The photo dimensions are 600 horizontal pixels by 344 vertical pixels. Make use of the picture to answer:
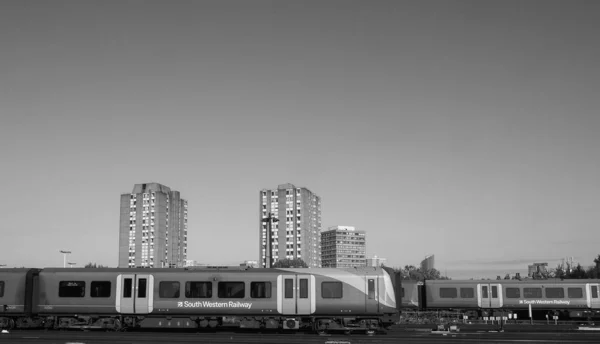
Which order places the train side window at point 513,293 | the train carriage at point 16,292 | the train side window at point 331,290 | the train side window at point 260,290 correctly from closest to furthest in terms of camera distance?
the train side window at point 331,290 < the train side window at point 260,290 < the train carriage at point 16,292 < the train side window at point 513,293

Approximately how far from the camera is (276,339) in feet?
106

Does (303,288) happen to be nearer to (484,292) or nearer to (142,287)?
(142,287)

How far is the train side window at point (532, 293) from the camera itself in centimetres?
5362

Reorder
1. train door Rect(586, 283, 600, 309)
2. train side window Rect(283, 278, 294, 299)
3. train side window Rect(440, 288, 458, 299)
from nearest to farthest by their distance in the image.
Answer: train side window Rect(283, 278, 294, 299), train door Rect(586, 283, 600, 309), train side window Rect(440, 288, 458, 299)

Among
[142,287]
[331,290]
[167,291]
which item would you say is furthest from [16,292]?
[331,290]

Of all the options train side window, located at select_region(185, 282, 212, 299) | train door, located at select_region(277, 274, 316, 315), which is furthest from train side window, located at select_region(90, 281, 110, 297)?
train door, located at select_region(277, 274, 316, 315)

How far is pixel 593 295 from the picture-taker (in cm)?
5256

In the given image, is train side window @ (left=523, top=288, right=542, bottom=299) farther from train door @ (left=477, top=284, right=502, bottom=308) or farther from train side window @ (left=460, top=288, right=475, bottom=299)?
train side window @ (left=460, top=288, right=475, bottom=299)

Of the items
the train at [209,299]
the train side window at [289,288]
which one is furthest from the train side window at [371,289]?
the train side window at [289,288]

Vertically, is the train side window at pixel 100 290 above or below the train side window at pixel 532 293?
above

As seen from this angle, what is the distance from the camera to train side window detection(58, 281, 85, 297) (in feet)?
124

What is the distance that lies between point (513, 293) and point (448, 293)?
5231mm

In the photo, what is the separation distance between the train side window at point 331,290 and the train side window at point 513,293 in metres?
22.2

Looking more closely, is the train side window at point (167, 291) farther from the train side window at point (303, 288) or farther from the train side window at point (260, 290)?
the train side window at point (303, 288)
